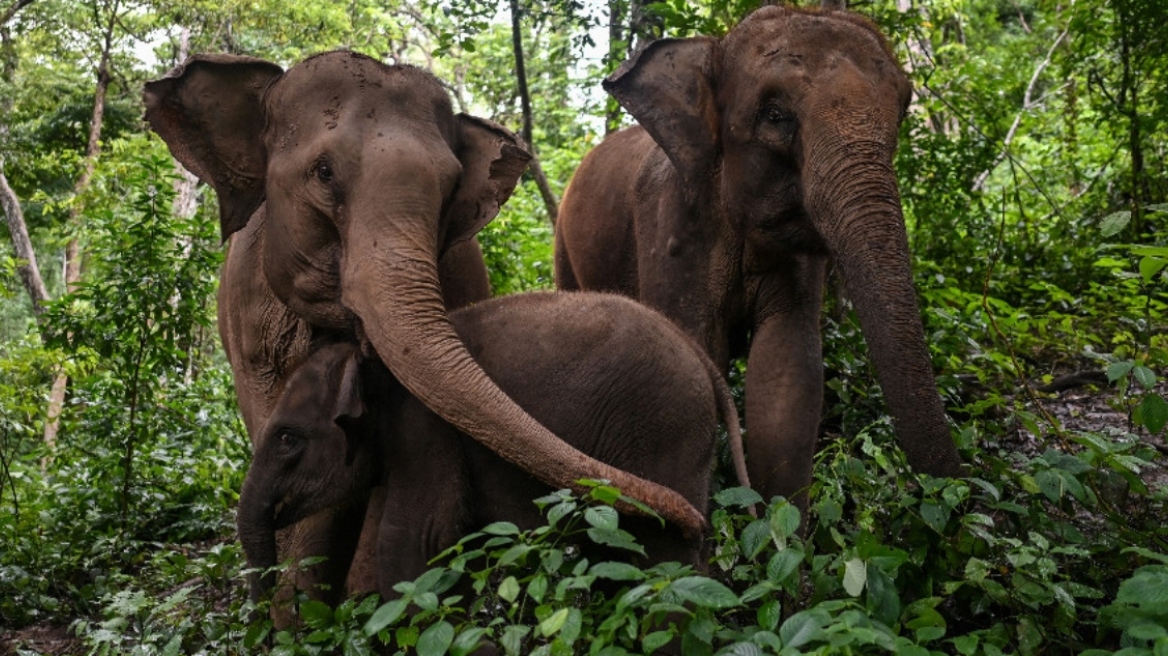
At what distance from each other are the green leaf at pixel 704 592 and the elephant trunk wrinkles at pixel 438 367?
0.75 m

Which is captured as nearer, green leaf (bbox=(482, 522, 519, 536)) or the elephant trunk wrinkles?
green leaf (bbox=(482, 522, 519, 536))

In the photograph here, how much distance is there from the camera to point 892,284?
4.31 meters

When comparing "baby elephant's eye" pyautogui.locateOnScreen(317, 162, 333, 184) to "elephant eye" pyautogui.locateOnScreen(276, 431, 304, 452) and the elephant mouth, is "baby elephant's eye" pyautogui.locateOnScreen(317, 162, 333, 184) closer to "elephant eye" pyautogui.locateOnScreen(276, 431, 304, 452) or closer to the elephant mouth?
"elephant eye" pyautogui.locateOnScreen(276, 431, 304, 452)

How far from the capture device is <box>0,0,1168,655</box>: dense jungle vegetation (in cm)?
322

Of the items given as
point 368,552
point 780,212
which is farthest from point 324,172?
point 780,212

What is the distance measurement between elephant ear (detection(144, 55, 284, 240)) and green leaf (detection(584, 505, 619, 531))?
2.61 m

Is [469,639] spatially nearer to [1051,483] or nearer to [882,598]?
[882,598]

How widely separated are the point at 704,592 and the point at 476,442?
5.13ft

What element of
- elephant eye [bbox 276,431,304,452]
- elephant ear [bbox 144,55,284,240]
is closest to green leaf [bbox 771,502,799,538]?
elephant eye [bbox 276,431,304,452]

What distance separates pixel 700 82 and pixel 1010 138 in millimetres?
7500

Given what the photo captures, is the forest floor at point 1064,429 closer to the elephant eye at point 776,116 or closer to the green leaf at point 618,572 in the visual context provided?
the elephant eye at point 776,116

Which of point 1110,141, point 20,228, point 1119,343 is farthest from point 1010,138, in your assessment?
point 20,228

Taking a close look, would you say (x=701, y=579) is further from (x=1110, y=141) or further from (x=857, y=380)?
(x=1110, y=141)

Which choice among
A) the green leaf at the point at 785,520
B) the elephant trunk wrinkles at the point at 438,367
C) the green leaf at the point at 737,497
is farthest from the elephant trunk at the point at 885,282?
the green leaf at the point at 785,520
